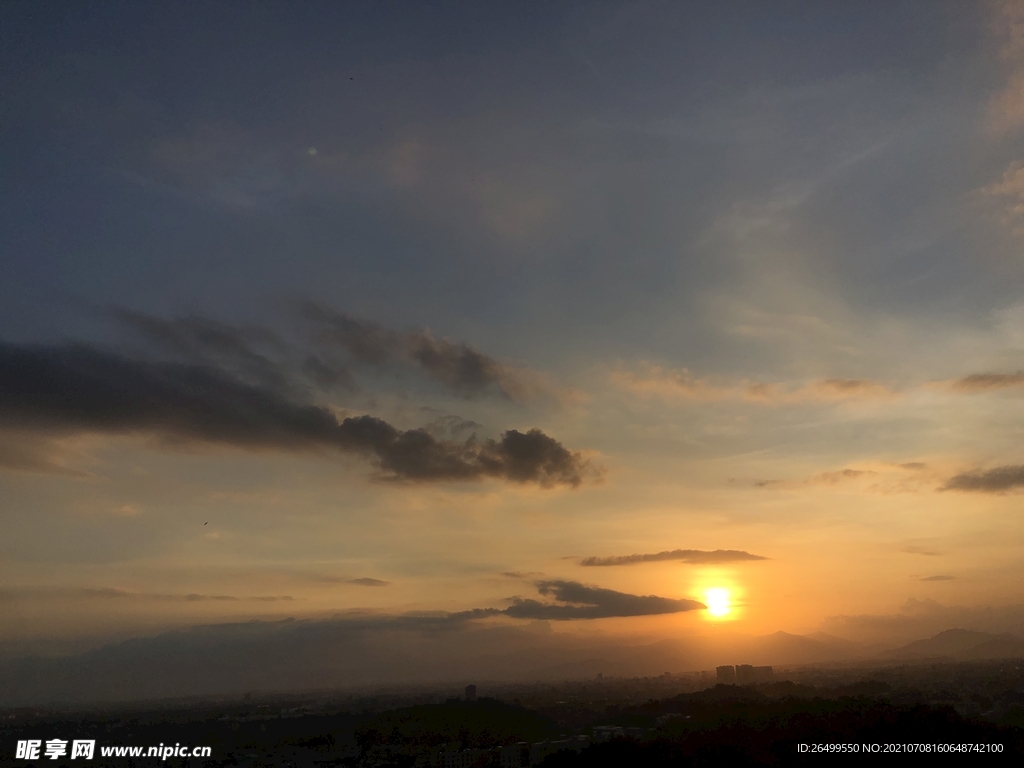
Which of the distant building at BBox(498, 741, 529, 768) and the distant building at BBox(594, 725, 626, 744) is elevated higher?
the distant building at BBox(498, 741, 529, 768)

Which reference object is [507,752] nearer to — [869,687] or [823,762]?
[823,762]

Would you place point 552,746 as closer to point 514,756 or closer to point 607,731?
point 514,756

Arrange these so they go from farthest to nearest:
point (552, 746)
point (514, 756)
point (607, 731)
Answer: point (607, 731), point (552, 746), point (514, 756)

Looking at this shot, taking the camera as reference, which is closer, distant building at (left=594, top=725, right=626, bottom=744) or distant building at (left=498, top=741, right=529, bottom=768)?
distant building at (left=498, top=741, right=529, bottom=768)

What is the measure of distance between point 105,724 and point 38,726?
44.3 ft

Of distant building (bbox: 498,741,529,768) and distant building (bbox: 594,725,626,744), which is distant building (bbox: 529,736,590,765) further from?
distant building (bbox: 594,725,626,744)

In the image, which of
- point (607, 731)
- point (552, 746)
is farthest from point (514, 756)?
point (607, 731)

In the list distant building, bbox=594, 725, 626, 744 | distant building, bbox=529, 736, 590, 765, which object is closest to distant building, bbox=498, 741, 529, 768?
distant building, bbox=529, 736, 590, 765

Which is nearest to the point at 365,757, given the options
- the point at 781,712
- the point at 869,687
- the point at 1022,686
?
the point at 781,712

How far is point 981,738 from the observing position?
197 ft

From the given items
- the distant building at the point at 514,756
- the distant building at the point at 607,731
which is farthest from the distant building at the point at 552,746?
the distant building at the point at 607,731

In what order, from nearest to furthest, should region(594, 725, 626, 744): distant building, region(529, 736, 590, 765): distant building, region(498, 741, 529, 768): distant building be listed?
region(498, 741, 529, 768): distant building → region(529, 736, 590, 765): distant building → region(594, 725, 626, 744): distant building

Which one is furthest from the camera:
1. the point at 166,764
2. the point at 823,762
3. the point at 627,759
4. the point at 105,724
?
the point at 105,724

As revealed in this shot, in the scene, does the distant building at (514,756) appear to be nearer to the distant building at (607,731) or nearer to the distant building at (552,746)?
the distant building at (552,746)
